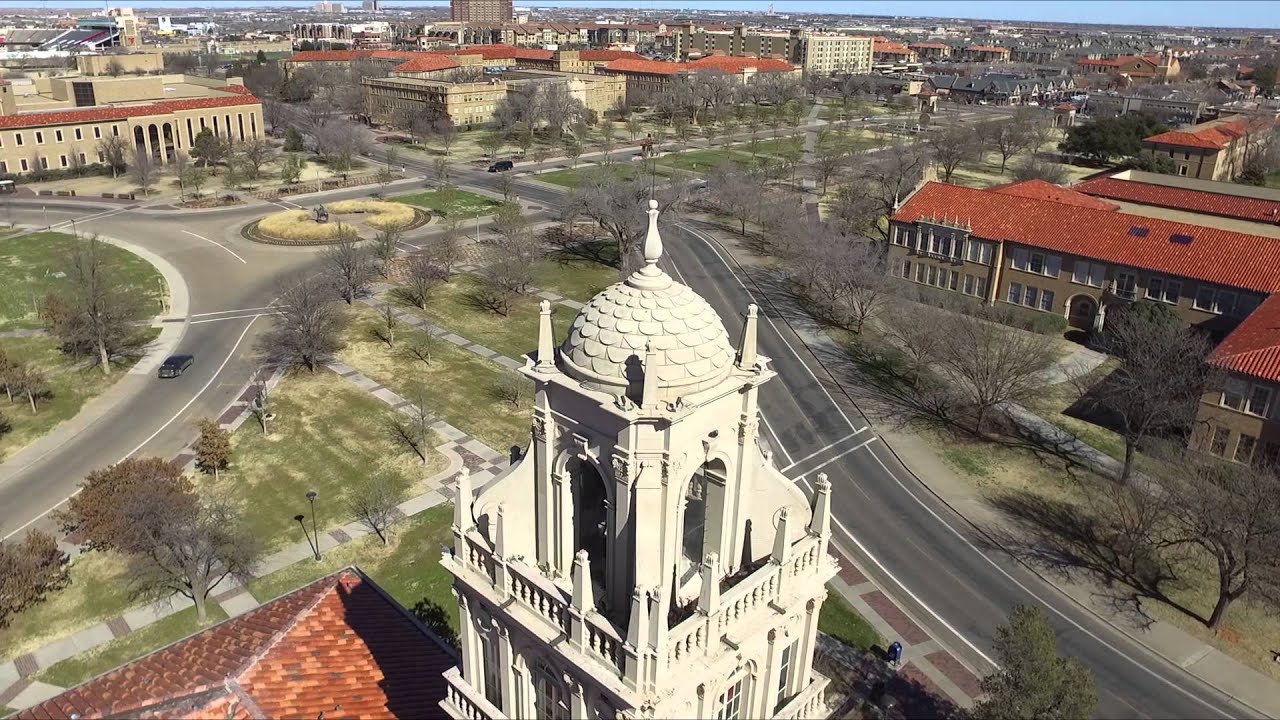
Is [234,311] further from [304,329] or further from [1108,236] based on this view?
[1108,236]

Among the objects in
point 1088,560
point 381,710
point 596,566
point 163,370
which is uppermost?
point 596,566

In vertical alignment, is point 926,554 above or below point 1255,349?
below

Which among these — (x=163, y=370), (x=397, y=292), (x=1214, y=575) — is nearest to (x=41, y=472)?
(x=163, y=370)

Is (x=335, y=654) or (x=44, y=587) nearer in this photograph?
(x=335, y=654)

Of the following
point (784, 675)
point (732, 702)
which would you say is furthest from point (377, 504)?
point (732, 702)

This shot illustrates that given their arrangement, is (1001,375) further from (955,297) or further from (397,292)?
(397,292)

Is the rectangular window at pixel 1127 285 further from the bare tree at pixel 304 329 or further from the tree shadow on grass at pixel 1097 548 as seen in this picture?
the bare tree at pixel 304 329
